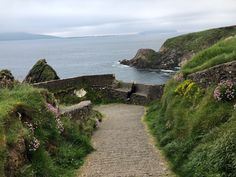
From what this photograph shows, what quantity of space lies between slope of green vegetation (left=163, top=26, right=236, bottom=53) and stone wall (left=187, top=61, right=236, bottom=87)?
9244 cm

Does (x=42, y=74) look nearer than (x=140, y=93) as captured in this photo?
No

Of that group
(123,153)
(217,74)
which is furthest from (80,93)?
(217,74)

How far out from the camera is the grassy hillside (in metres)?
10.4

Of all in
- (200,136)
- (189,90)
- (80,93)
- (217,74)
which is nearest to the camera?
(200,136)

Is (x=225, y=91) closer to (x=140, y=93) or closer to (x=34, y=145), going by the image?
(x=34, y=145)

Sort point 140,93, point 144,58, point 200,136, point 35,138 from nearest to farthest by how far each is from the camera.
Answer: point 35,138
point 200,136
point 140,93
point 144,58

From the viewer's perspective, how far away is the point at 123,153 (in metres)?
15.1

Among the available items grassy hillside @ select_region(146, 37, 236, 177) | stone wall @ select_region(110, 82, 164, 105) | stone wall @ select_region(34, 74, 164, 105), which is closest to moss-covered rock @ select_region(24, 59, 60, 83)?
stone wall @ select_region(34, 74, 164, 105)

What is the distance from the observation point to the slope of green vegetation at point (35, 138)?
10866mm

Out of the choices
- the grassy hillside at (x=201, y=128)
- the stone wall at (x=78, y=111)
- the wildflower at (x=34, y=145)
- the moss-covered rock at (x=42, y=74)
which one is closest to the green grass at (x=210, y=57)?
the grassy hillside at (x=201, y=128)

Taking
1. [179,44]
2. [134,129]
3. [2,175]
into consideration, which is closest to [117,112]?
[134,129]

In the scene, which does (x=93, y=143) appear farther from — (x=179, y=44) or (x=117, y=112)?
(x=179, y=44)

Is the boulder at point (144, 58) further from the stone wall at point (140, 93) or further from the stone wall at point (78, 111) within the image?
the stone wall at point (78, 111)

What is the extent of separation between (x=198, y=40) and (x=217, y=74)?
341 feet
